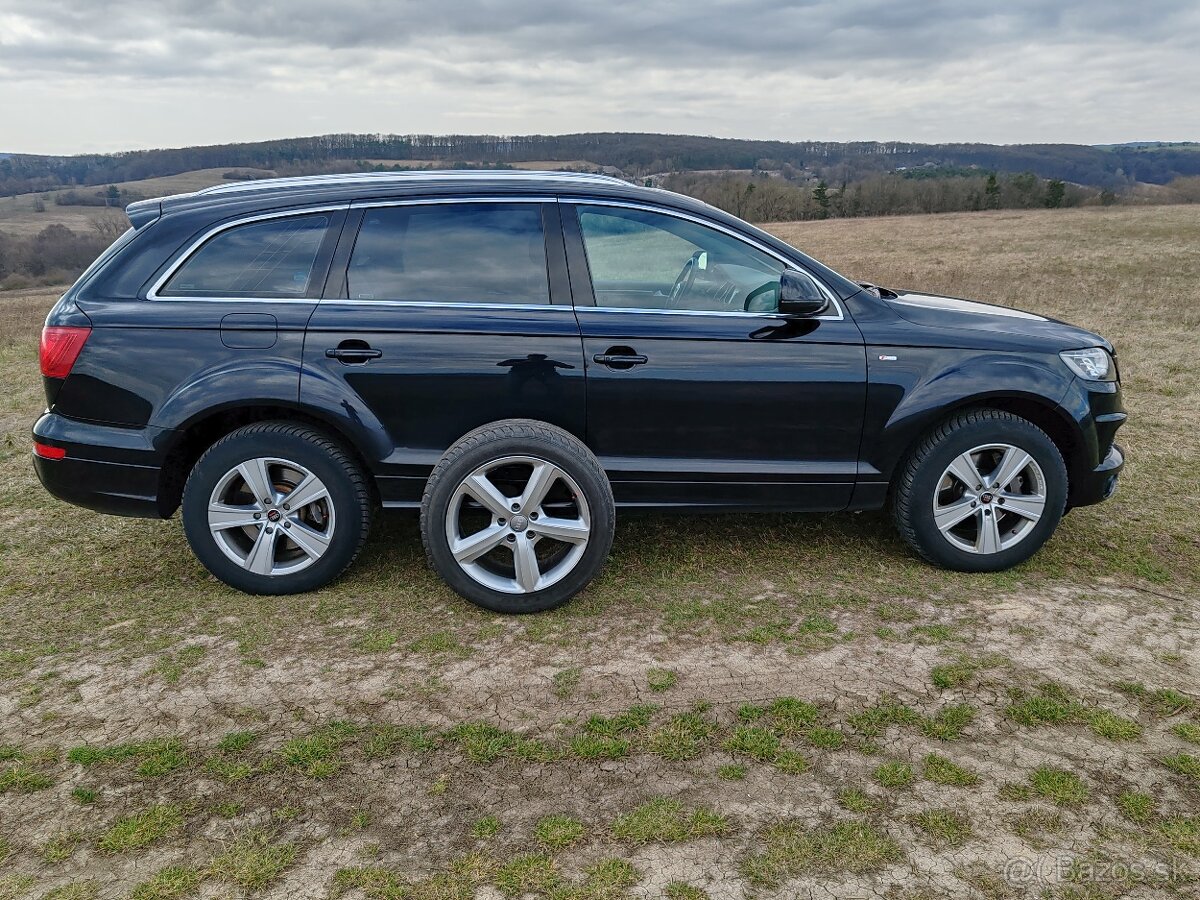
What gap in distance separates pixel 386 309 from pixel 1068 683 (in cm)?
320

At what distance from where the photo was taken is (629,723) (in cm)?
298

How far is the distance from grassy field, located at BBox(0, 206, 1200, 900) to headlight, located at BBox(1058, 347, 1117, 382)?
0.94 meters

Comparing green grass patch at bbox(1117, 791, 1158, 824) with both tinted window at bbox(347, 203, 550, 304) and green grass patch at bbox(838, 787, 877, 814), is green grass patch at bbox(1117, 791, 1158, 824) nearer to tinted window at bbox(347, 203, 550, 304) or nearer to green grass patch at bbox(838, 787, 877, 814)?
green grass patch at bbox(838, 787, 877, 814)

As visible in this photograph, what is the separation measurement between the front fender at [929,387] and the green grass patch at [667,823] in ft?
6.86

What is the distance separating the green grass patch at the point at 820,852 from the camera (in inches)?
91.1

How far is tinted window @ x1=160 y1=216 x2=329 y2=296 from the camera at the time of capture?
386cm

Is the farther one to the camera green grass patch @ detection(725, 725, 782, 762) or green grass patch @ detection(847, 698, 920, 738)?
green grass patch @ detection(847, 698, 920, 738)

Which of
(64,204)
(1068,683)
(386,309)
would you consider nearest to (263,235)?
(386,309)

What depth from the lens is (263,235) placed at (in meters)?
3.90

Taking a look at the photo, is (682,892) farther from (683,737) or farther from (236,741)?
(236,741)

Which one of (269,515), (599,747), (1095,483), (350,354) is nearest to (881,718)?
(599,747)

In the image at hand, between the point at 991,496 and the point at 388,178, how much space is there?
10.9 ft

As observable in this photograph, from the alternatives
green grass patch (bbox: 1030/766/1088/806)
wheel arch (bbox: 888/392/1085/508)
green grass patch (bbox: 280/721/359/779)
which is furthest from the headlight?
green grass patch (bbox: 280/721/359/779)

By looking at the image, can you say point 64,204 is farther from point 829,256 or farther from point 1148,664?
point 1148,664
